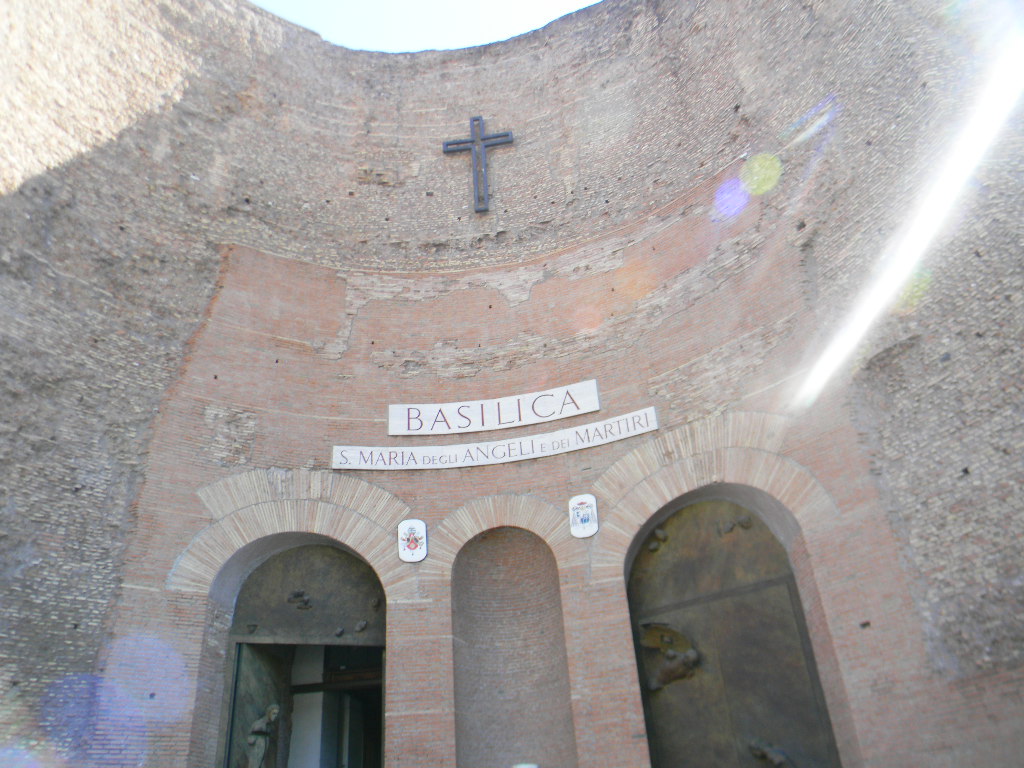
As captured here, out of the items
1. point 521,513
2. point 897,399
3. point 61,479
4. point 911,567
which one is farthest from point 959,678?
point 61,479

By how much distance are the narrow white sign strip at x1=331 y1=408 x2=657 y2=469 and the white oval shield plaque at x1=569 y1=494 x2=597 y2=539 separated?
665mm

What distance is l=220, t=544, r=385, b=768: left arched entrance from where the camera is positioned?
30.6ft

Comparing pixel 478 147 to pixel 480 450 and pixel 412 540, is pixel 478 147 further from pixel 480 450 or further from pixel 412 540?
pixel 412 540

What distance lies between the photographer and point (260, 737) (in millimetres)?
9219

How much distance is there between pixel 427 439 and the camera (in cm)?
1036

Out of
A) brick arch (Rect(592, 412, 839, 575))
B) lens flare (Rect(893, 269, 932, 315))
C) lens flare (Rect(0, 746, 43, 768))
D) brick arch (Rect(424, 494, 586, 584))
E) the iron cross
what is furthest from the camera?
the iron cross

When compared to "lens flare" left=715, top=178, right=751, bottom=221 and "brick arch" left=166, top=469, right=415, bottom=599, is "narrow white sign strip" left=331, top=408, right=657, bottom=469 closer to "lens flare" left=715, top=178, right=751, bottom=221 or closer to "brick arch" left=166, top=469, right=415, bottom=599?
"brick arch" left=166, top=469, right=415, bottom=599

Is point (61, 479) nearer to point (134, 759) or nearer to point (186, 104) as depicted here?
point (134, 759)

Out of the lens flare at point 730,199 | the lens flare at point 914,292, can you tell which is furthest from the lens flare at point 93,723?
the lens flare at point 730,199

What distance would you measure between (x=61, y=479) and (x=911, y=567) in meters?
8.26

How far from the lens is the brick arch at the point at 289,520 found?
9234mm

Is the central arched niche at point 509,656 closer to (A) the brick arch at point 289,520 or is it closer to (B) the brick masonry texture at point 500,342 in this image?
(B) the brick masonry texture at point 500,342

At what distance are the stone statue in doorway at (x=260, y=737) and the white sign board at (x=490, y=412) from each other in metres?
3.61

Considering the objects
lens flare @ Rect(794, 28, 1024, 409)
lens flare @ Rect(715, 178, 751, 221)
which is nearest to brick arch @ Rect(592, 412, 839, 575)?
lens flare @ Rect(794, 28, 1024, 409)
